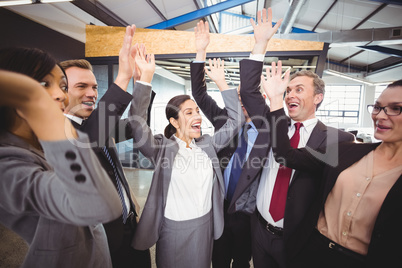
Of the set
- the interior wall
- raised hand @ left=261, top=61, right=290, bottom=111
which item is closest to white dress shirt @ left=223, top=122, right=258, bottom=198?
raised hand @ left=261, top=61, right=290, bottom=111

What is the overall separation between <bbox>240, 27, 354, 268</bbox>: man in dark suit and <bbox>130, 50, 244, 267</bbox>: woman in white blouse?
30 cm

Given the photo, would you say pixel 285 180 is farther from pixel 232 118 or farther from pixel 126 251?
pixel 126 251

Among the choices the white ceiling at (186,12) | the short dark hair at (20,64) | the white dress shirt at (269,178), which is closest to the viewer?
the short dark hair at (20,64)

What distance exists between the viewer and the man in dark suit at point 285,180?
48.0 inches

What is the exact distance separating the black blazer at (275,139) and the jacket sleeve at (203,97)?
1.59ft

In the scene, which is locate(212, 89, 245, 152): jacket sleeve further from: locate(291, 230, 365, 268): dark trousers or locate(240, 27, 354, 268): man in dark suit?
locate(291, 230, 365, 268): dark trousers

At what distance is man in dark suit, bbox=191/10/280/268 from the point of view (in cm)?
144

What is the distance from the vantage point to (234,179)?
5.48 ft

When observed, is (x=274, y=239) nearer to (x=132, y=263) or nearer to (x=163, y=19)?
(x=132, y=263)

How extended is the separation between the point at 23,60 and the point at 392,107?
65.8 inches

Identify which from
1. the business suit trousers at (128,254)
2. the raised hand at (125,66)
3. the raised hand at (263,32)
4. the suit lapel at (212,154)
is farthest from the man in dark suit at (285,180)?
the business suit trousers at (128,254)

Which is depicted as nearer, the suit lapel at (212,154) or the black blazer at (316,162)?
the black blazer at (316,162)

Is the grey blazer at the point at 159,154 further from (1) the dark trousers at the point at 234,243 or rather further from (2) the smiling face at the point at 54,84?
(2) the smiling face at the point at 54,84

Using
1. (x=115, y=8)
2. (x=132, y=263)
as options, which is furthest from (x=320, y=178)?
(x=115, y=8)
